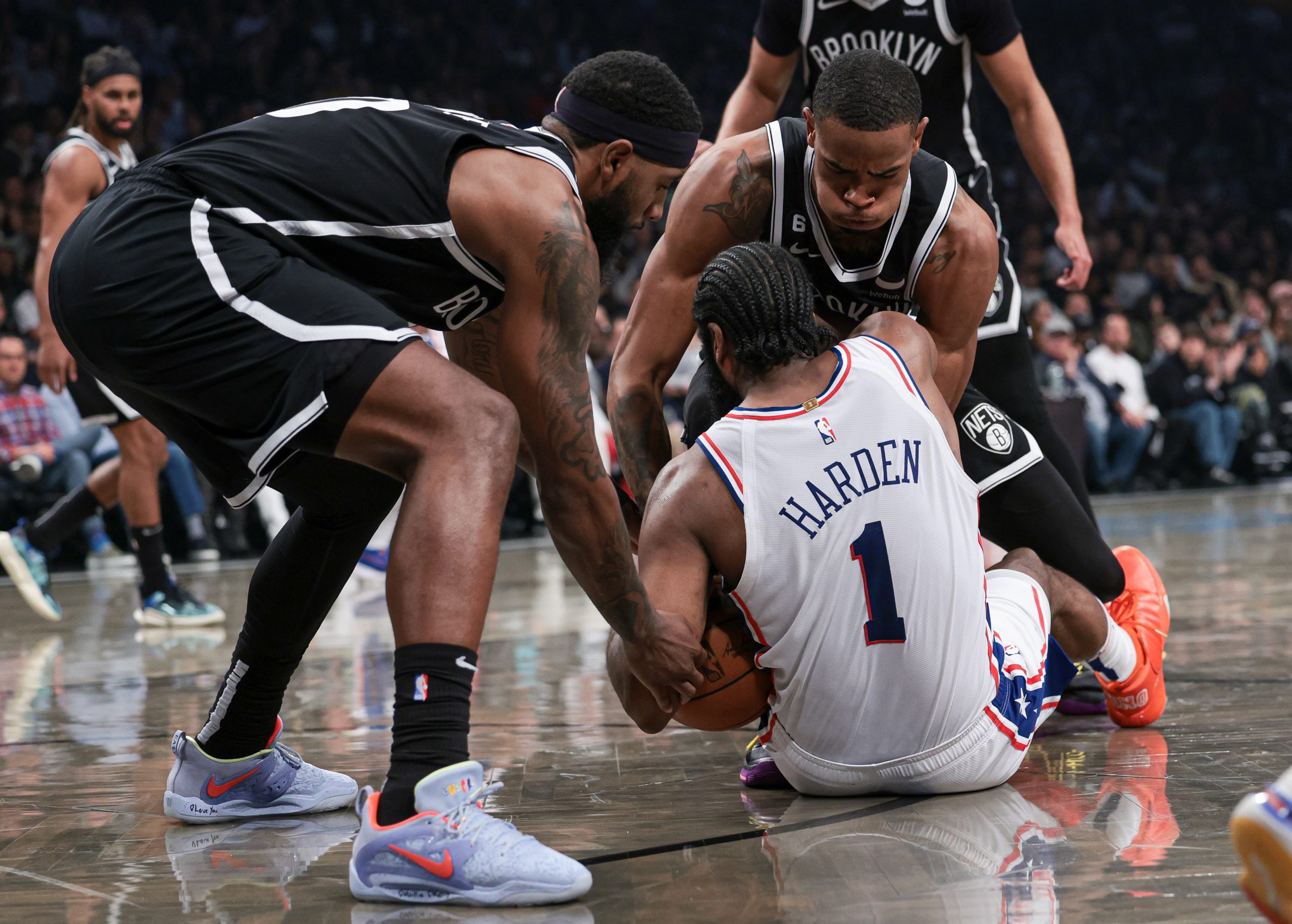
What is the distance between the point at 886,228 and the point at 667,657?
1095 millimetres

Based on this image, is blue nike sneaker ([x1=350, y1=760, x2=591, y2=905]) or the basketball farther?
the basketball

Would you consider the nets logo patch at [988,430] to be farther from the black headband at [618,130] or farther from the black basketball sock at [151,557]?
the black basketball sock at [151,557]

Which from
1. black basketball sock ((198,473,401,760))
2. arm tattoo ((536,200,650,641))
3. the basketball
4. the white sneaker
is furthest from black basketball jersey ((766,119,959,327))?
the white sneaker

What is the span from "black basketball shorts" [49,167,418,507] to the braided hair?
0.66 m

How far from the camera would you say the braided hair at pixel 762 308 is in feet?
7.84

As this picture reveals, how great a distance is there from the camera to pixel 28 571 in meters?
5.07

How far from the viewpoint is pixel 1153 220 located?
14797 mm

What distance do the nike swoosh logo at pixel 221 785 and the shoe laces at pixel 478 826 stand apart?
0.74 meters

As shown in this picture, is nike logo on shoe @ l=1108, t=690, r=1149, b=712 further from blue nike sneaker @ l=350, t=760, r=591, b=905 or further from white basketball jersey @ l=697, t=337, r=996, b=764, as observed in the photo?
blue nike sneaker @ l=350, t=760, r=591, b=905

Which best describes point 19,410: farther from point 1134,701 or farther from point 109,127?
point 1134,701

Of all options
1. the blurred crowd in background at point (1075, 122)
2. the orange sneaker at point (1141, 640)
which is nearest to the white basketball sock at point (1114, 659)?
the orange sneaker at point (1141, 640)

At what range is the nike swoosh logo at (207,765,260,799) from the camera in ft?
8.11

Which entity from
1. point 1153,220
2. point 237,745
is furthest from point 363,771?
point 1153,220

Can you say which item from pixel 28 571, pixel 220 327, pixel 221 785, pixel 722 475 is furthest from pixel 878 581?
pixel 28 571
